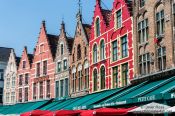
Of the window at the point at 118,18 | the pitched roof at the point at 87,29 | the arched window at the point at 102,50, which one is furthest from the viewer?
the pitched roof at the point at 87,29

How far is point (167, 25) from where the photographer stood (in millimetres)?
22719

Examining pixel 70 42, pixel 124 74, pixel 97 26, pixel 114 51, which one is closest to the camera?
Answer: pixel 124 74

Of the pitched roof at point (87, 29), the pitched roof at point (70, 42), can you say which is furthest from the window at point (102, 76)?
the pitched roof at point (70, 42)

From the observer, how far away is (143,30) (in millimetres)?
25656

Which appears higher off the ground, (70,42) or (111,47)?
(70,42)

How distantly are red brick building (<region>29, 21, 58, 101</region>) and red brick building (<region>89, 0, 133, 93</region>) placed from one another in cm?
899

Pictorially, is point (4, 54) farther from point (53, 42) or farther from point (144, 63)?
point (144, 63)

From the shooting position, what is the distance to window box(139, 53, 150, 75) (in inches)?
976

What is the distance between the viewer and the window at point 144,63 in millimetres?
24781

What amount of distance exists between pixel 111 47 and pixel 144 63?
521cm

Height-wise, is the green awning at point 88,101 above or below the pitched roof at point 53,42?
below

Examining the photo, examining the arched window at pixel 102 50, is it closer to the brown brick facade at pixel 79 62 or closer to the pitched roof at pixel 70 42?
the brown brick facade at pixel 79 62

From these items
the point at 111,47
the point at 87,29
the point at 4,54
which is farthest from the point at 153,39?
the point at 4,54

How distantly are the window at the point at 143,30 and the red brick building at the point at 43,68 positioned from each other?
16.4 metres
